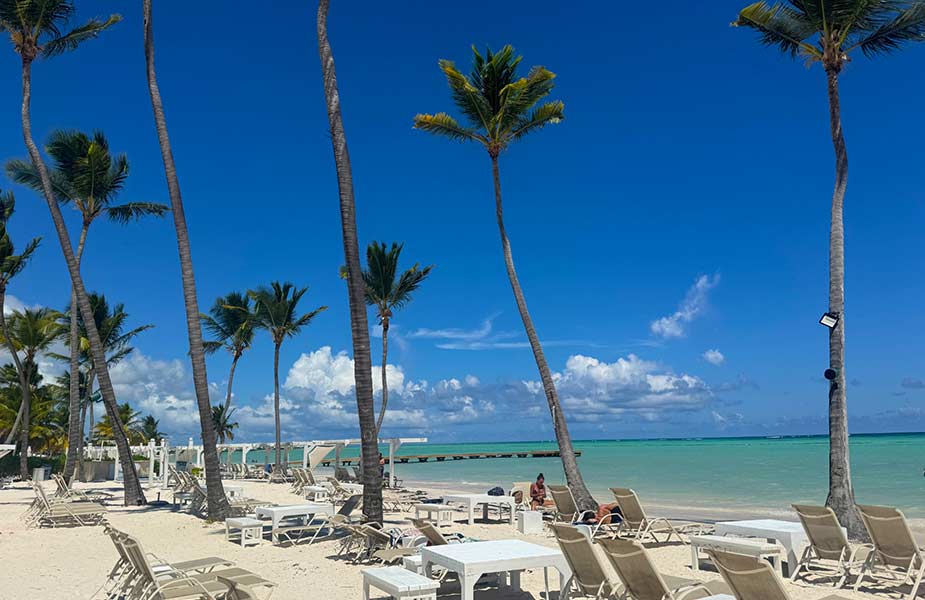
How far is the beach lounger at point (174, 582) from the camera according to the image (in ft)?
18.1

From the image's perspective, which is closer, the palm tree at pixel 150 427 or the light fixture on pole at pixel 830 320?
the light fixture on pole at pixel 830 320

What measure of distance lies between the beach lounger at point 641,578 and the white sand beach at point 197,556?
1.62 meters

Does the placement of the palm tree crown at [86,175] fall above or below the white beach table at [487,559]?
above

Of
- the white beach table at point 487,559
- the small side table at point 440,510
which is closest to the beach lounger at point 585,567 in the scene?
the white beach table at point 487,559

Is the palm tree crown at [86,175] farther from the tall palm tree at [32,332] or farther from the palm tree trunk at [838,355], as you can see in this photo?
the palm tree trunk at [838,355]

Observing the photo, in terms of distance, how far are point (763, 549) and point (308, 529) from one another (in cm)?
646

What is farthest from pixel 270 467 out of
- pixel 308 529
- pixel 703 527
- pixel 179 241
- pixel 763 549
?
pixel 763 549

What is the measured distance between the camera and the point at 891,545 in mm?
6699

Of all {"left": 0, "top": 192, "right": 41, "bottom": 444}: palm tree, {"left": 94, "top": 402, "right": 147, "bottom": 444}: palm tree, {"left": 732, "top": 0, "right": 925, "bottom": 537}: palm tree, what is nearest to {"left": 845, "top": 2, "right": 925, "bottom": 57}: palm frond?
{"left": 732, "top": 0, "right": 925, "bottom": 537}: palm tree

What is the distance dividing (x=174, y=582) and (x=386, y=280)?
21.0 meters

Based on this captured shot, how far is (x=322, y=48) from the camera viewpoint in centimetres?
1162

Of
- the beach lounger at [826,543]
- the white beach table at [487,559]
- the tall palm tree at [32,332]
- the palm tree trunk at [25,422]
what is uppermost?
the tall palm tree at [32,332]

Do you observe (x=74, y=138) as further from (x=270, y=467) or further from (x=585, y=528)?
(x=270, y=467)

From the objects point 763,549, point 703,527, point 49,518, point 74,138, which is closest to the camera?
point 763,549
